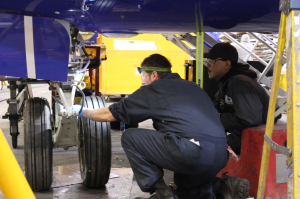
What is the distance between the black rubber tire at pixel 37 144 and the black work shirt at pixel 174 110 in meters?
0.88

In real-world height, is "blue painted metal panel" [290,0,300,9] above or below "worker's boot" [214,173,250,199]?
above

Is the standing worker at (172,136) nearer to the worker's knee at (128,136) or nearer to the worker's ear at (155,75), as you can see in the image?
the worker's knee at (128,136)

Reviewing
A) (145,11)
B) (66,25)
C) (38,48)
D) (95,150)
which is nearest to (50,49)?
(38,48)

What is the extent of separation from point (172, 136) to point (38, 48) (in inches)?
41.3

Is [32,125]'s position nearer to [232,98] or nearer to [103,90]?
[232,98]

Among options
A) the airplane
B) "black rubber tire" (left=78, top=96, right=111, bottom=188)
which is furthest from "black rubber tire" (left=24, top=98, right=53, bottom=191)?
"black rubber tire" (left=78, top=96, right=111, bottom=188)

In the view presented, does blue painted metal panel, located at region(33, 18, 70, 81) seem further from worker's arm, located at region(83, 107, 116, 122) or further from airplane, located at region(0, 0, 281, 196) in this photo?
worker's arm, located at region(83, 107, 116, 122)

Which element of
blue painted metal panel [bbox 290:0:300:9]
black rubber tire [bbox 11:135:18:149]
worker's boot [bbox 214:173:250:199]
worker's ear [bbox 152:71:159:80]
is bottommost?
black rubber tire [bbox 11:135:18:149]

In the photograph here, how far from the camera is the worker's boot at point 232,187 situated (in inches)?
84.9

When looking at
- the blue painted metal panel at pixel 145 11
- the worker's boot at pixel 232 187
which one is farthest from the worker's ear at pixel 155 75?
the worker's boot at pixel 232 187

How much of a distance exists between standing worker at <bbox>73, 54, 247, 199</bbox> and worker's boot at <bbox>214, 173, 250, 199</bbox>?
0.29 feet

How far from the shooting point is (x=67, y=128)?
3062 mm

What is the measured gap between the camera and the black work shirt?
2068 millimetres

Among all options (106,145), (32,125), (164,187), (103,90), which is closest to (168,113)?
(164,187)
